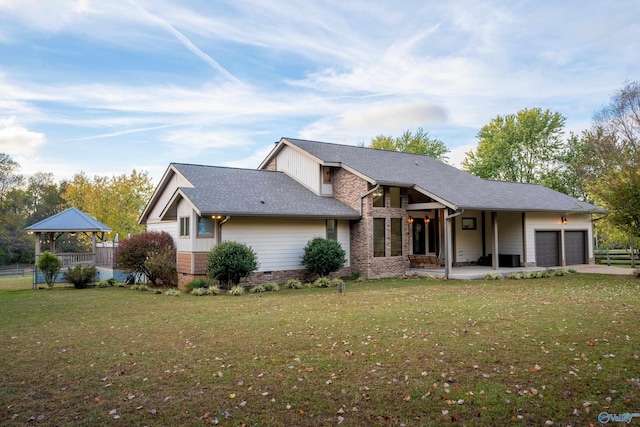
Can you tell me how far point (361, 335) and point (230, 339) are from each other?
219 centimetres

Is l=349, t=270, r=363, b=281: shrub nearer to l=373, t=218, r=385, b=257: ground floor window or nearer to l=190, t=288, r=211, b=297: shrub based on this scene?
l=373, t=218, r=385, b=257: ground floor window

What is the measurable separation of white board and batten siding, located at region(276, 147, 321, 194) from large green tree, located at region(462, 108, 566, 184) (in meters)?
26.7

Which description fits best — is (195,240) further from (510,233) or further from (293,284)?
(510,233)

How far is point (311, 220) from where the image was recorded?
17922mm

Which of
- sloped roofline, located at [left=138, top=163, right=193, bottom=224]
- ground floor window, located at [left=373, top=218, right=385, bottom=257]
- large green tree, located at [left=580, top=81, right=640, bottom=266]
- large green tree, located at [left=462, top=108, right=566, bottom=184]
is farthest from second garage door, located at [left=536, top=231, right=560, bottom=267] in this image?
large green tree, located at [left=462, top=108, right=566, bottom=184]

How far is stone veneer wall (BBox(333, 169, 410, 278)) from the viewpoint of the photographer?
60.0 feet

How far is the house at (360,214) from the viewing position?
16.4 meters

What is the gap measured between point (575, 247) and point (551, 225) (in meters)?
2.56

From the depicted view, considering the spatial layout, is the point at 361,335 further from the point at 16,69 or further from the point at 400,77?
the point at 16,69

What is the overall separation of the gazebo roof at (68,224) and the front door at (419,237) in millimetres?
16219

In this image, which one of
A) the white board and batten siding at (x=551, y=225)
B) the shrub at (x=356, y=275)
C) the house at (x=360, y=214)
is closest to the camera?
the house at (x=360, y=214)

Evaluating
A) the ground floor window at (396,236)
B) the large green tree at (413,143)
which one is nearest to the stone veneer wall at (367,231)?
the ground floor window at (396,236)

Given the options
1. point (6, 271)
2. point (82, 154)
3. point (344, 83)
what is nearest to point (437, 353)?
point (344, 83)

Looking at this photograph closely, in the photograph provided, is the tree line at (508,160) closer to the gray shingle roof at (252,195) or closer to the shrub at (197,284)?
the gray shingle roof at (252,195)
